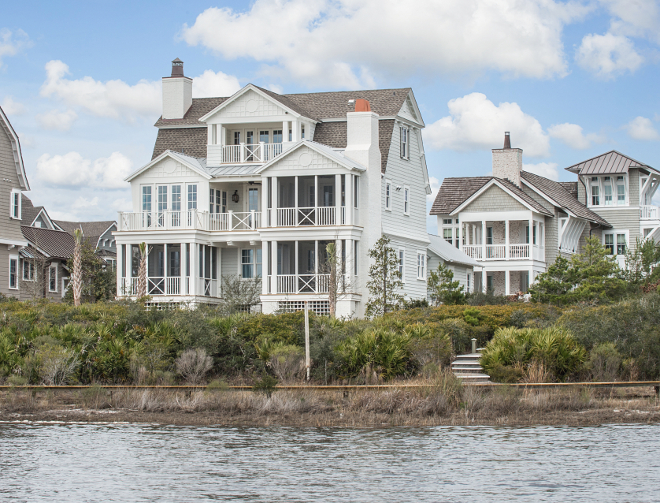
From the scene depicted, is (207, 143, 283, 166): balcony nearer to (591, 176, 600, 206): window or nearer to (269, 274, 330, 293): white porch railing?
(269, 274, 330, 293): white porch railing

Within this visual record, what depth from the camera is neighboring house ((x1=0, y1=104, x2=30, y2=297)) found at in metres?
45.1

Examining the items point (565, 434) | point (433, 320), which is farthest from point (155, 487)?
point (433, 320)

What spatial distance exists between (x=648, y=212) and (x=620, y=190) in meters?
2.23

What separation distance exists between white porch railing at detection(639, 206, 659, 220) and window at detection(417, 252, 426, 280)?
19.3 m

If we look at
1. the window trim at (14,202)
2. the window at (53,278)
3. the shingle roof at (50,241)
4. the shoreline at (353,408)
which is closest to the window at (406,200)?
the window trim at (14,202)

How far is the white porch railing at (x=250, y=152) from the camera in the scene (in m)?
43.8

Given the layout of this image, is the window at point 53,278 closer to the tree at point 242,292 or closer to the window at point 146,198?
the window at point 146,198

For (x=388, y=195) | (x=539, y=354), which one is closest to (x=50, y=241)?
(x=388, y=195)

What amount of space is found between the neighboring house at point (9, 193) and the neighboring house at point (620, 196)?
33765mm

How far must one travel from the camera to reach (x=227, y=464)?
17312 millimetres

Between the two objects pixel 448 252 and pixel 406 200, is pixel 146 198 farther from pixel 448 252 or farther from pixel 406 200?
pixel 448 252

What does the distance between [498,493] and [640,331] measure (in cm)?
1335

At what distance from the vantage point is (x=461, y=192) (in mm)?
58500

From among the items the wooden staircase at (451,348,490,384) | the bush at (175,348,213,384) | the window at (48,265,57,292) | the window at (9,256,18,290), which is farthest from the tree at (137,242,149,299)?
the window at (48,265,57,292)
